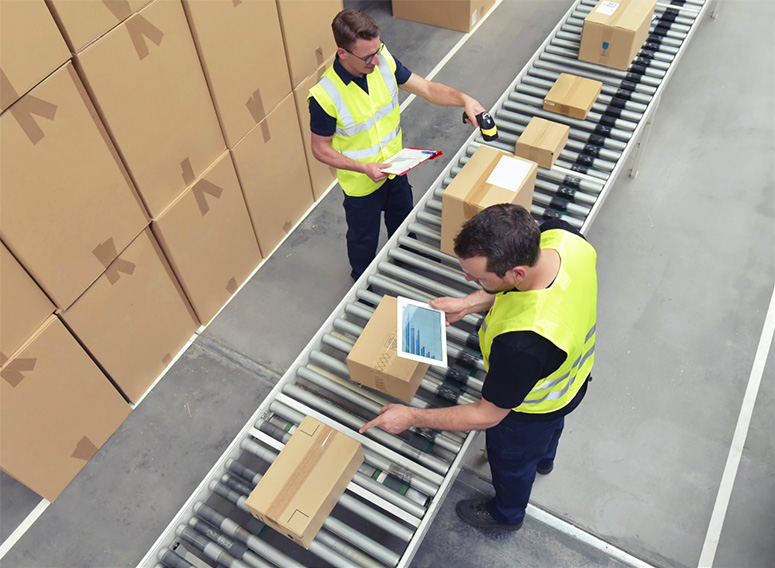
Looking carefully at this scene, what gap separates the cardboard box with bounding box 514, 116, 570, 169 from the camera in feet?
13.2

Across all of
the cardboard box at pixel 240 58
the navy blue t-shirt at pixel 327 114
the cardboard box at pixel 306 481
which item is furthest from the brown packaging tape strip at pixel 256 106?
the cardboard box at pixel 306 481

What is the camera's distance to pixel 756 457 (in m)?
3.65

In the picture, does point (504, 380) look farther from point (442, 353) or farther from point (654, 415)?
point (654, 415)

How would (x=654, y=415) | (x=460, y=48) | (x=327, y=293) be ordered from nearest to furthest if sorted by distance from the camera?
(x=654, y=415), (x=327, y=293), (x=460, y=48)

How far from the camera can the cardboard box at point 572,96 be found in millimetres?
4328

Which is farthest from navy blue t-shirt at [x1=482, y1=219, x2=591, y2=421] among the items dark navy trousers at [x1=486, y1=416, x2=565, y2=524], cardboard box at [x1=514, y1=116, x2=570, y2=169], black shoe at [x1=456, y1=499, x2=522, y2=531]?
cardboard box at [x1=514, y1=116, x2=570, y2=169]

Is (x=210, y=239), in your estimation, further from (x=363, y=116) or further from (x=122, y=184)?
(x=363, y=116)

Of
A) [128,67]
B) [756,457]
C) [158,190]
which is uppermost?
[128,67]

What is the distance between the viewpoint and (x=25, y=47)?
103 inches

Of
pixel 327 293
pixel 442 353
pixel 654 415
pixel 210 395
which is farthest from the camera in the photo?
pixel 327 293

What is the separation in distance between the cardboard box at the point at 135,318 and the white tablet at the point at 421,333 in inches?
66.6

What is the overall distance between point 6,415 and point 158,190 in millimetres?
1438

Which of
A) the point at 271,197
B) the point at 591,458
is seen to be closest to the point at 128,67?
the point at 271,197

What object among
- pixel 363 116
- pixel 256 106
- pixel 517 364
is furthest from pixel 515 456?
pixel 256 106
